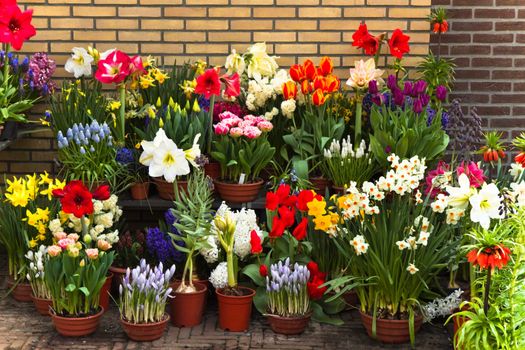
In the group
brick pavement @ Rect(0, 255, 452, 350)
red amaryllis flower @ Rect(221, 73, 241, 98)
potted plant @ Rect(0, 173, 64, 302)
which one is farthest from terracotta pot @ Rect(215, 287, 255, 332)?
red amaryllis flower @ Rect(221, 73, 241, 98)

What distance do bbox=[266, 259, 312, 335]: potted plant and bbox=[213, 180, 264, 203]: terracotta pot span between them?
2.38 ft

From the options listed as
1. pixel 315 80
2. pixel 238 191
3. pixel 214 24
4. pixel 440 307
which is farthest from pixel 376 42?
pixel 440 307

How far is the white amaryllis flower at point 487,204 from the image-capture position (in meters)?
4.05

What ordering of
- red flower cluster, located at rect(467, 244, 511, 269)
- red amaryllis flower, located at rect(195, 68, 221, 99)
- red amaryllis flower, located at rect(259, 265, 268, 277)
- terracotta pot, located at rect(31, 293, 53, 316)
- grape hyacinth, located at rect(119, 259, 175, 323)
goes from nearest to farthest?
red flower cluster, located at rect(467, 244, 511, 269)
grape hyacinth, located at rect(119, 259, 175, 323)
red amaryllis flower, located at rect(259, 265, 268, 277)
terracotta pot, located at rect(31, 293, 53, 316)
red amaryllis flower, located at rect(195, 68, 221, 99)

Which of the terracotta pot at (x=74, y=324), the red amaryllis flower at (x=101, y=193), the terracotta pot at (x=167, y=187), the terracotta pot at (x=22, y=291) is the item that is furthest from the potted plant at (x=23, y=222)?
the terracotta pot at (x=167, y=187)

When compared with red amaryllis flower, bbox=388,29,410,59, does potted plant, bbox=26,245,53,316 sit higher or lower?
lower

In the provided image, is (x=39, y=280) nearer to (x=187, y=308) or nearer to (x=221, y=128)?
(x=187, y=308)

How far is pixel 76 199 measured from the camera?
4680 millimetres

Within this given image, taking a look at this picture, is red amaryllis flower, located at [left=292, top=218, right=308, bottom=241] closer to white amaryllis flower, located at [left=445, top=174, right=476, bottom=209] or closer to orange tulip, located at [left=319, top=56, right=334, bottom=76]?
white amaryllis flower, located at [left=445, top=174, right=476, bottom=209]

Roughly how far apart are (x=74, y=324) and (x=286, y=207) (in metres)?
1.28

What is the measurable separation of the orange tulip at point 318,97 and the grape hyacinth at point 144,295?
1.38m

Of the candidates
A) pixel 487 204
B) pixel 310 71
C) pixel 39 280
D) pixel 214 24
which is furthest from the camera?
pixel 214 24

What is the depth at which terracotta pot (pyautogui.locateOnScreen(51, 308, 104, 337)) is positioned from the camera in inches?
184

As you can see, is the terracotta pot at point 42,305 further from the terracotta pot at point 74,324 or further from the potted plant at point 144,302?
the potted plant at point 144,302
